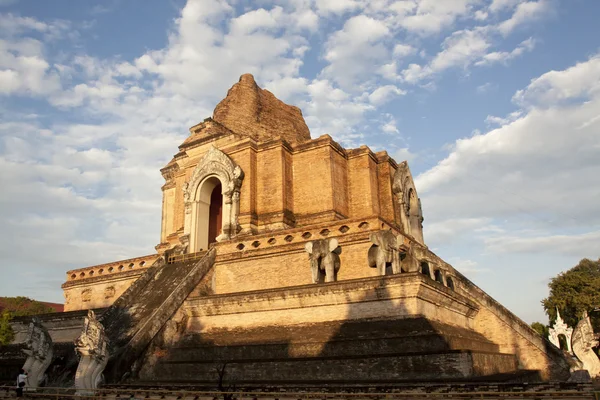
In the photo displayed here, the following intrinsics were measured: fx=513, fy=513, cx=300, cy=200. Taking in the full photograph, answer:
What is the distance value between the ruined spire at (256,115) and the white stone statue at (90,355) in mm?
13776

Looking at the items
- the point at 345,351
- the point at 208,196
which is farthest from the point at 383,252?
the point at 208,196

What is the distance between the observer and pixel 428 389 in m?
8.86

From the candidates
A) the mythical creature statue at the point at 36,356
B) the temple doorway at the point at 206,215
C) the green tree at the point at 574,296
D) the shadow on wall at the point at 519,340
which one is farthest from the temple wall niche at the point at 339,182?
the green tree at the point at 574,296

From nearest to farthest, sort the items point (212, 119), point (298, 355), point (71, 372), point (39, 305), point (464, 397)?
1. point (464, 397)
2. point (298, 355)
3. point (71, 372)
4. point (212, 119)
5. point (39, 305)

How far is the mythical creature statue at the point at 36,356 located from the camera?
12.6m

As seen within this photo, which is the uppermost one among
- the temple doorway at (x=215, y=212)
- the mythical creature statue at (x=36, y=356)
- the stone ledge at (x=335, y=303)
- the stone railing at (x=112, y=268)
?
the temple doorway at (x=215, y=212)

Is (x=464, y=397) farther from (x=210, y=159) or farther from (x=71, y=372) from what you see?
(x=210, y=159)

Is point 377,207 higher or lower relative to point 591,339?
higher

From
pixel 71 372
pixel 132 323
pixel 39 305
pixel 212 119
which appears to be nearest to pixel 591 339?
pixel 132 323

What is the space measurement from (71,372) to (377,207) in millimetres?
13048

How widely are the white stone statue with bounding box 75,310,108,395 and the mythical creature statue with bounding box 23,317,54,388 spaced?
6.49 feet

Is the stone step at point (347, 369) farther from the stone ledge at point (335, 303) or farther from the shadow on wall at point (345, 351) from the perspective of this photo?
the stone ledge at point (335, 303)

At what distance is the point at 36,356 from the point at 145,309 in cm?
301

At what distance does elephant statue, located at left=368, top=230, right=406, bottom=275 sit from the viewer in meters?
13.3
